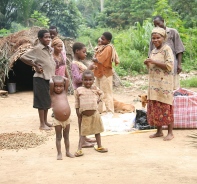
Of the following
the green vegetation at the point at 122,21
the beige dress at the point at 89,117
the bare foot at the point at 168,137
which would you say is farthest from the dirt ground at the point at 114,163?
the green vegetation at the point at 122,21

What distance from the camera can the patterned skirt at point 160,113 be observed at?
5301mm

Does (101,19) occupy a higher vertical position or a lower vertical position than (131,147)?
higher

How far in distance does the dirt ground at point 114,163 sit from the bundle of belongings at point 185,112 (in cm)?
16

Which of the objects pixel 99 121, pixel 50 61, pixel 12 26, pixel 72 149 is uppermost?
pixel 12 26

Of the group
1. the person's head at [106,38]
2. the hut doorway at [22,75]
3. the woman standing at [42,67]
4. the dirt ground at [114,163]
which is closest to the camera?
the dirt ground at [114,163]

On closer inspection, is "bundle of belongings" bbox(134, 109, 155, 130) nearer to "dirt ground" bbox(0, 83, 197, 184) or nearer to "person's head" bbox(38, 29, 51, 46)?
"dirt ground" bbox(0, 83, 197, 184)

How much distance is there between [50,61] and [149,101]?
183cm

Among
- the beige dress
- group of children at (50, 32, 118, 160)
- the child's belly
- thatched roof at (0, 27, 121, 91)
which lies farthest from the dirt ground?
thatched roof at (0, 27, 121, 91)

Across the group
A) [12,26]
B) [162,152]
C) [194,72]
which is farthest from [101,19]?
[162,152]

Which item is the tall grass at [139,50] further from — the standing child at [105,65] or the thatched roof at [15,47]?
the standing child at [105,65]

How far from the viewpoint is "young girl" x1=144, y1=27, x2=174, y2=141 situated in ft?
16.7

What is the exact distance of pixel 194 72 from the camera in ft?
43.4

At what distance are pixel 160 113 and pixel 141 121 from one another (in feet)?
2.50

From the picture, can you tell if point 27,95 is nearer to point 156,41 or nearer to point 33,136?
point 33,136
